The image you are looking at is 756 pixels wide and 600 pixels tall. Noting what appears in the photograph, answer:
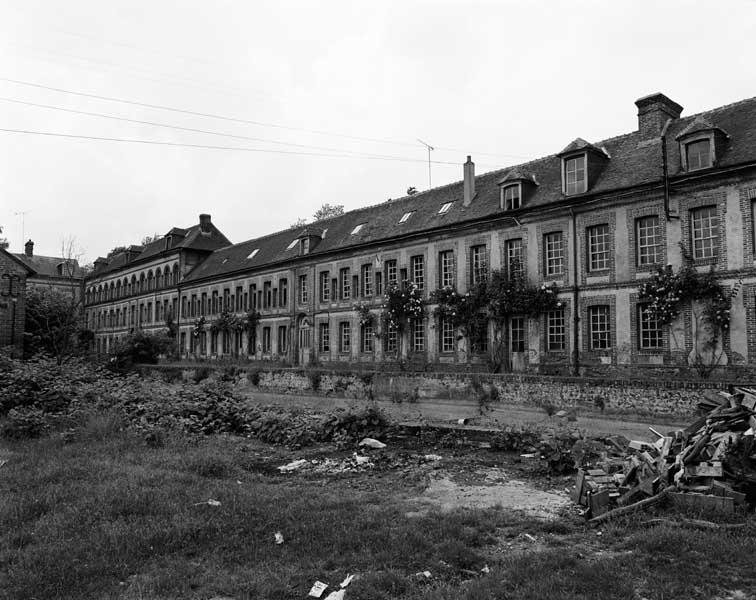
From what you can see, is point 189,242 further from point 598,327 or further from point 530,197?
point 598,327

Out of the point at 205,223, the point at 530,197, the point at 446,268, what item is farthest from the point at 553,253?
the point at 205,223

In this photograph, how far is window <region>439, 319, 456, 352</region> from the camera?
93.4 feet

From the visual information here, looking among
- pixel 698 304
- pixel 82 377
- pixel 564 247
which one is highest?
pixel 564 247

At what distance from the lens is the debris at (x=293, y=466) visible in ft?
29.9

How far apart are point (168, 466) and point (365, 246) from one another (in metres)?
25.7

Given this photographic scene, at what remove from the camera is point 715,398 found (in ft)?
27.2

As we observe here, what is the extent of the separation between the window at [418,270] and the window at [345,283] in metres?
5.31

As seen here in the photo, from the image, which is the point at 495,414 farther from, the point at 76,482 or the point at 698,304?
the point at 76,482

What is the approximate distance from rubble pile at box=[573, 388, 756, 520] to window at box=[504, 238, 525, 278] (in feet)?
60.6

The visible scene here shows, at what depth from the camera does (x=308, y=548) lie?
18.1 feet

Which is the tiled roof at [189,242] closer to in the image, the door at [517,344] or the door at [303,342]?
the door at [303,342]

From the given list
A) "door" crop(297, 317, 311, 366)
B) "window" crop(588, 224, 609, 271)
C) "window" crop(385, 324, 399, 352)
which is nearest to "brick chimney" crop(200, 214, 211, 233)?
"door" crop(297, 317, 311, 366)

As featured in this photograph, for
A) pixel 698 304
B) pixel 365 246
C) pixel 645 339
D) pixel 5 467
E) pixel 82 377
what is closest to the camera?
pixel 5 467

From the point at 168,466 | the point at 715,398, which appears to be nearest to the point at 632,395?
the point at 715,398
